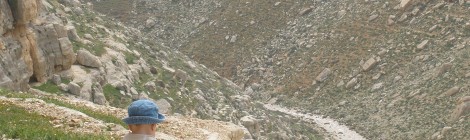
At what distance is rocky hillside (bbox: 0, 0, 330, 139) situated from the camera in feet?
97.3

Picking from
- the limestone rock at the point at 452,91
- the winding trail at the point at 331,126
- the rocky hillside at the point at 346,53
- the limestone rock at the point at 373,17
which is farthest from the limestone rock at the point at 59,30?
the limestone rock at the point at 373,17

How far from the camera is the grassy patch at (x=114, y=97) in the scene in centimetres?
3584

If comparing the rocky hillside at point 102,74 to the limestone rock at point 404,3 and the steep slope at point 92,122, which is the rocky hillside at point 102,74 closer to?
the steep slope at point 92,122

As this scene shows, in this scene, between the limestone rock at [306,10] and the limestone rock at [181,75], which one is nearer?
the limestone rock at [181,75]

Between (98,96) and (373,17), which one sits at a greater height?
(98,96)

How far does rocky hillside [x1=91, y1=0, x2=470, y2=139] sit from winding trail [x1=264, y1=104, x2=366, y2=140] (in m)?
0.85

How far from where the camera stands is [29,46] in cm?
3150

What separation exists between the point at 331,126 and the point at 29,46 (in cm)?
3032

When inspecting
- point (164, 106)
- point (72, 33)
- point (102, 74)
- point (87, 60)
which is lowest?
point (164, 106)

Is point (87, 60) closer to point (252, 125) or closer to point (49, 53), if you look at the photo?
point (49, 53)

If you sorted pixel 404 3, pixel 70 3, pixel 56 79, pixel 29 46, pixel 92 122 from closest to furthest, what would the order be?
→ 1. pixel 92 122
2. pixel 29 46
3. pixel 56 79
4. pixel 70 3
5. pixel 404 3

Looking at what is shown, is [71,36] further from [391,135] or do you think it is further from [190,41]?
[190,41]

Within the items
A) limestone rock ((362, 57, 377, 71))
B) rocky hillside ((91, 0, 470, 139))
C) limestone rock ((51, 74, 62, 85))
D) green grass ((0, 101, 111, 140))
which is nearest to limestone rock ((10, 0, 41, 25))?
limestone rock ((51, 74, 62, 85))

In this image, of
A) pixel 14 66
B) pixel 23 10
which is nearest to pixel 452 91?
pixel 23 10
